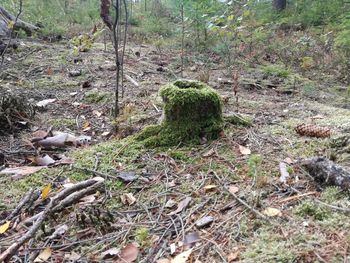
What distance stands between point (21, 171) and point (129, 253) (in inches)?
48.1

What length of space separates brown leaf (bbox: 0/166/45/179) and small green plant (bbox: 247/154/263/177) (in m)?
1.48

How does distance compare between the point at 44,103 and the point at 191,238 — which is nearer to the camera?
the point at 191,238

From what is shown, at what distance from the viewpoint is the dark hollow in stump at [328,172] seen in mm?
1887

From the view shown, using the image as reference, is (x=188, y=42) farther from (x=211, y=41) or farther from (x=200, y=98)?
(x=200, y=98)

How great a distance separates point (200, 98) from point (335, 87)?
3898 mm

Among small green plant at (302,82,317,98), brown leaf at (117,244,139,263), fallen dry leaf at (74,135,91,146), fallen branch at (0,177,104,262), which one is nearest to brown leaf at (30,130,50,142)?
fallen dry leaf at (74,135,91,146)

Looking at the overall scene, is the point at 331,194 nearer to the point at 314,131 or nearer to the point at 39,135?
the point at 314,131

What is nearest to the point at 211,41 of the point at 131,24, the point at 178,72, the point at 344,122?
the point at 178,72

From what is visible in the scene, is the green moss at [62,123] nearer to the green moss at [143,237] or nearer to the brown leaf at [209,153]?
the brown leaf at [209,153]

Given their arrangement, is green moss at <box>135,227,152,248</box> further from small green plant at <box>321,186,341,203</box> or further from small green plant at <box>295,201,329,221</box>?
small green plant at <box>321,186,341,203</box>

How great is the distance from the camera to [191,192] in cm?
212

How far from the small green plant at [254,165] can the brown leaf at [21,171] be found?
148 cm

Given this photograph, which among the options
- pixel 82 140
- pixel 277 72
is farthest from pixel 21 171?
pixel 277 72

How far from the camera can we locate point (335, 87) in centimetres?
571
